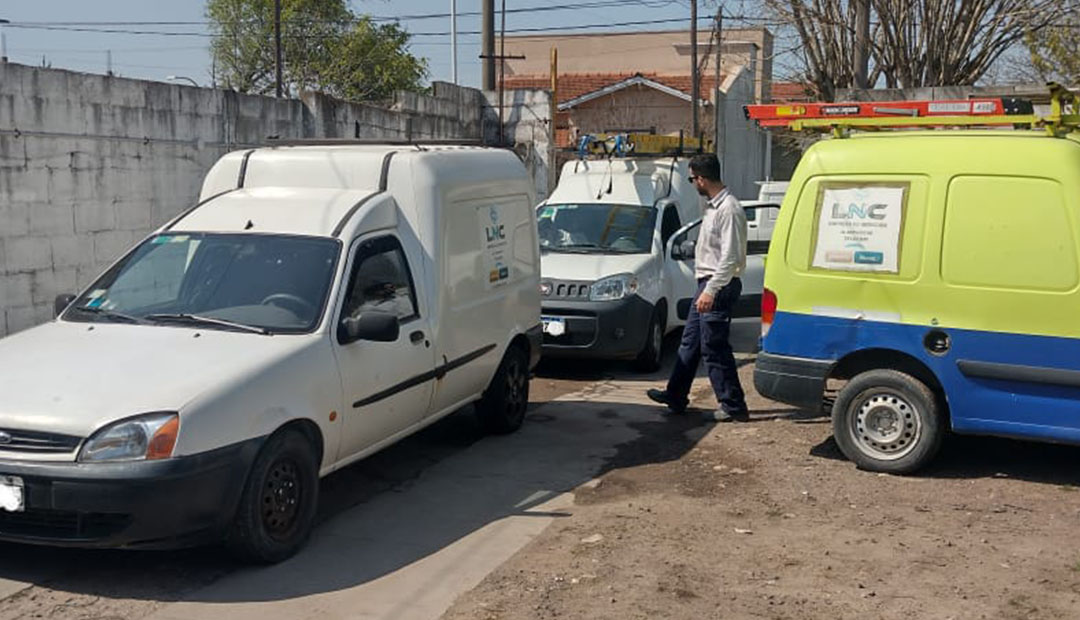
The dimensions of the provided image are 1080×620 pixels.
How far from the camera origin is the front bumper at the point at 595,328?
33.1 ft

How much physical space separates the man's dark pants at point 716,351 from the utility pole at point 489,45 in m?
11.2

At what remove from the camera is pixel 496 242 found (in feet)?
25.7

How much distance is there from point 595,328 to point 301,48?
24.7 meters

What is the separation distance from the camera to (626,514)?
20.2ft

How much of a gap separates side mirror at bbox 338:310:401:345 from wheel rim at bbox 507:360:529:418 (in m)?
2.31

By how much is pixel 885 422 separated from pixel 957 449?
0.94m

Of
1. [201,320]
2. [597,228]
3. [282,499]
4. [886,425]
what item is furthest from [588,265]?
[282,499]

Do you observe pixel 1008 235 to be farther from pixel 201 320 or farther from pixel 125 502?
pixel 125 502

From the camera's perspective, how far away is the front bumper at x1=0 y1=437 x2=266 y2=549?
15.4 feet

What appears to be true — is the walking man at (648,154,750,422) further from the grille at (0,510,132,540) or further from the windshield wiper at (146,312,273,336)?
the grille at (0,510,132,540)

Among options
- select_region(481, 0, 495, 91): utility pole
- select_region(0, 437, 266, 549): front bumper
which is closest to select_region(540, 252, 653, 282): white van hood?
select_region(0, 437, 266, 549): front bumper

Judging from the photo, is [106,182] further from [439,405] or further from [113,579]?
[113,579]

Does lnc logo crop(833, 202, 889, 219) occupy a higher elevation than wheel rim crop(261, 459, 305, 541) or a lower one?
higher

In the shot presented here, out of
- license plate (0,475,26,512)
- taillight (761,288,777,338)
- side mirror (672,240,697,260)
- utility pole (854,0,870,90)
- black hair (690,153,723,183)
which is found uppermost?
utility pole (854,0,870,90)
